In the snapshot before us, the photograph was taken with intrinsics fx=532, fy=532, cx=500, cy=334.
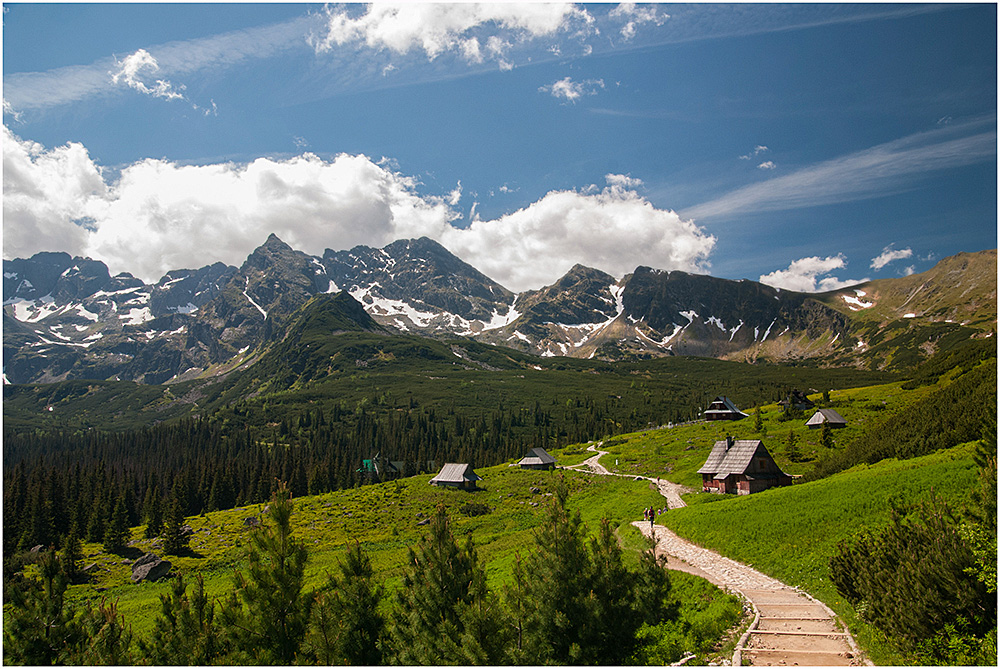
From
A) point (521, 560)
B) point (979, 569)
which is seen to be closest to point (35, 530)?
point (521, 560)

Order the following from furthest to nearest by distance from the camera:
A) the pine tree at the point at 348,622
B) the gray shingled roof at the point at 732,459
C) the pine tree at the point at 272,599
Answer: the gray shingled roof at the point at 732,459 → the pine tree at the point at 348,622 → the pine tree at the point at 272,599

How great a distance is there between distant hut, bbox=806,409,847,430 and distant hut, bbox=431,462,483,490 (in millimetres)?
64302

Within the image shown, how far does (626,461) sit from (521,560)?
92365 millimetres

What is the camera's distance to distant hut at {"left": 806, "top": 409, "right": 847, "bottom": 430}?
94688 mm

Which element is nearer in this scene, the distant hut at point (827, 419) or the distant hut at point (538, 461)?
the distant hut at point (827, 419)

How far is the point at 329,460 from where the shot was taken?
150125 mm

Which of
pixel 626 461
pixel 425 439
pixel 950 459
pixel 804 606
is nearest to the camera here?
pixel 804 606

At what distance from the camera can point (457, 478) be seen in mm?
103312

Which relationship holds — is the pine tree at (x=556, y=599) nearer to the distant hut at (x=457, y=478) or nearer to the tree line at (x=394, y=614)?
the tree line at (x=394, y=614)

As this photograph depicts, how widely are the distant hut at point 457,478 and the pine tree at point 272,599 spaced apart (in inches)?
3159

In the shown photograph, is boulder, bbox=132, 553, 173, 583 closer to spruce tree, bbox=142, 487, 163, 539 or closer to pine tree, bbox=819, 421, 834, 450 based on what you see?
spruce tree, bbox=142, 487, 163, 539

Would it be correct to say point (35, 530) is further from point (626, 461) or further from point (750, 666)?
point (750, 666)

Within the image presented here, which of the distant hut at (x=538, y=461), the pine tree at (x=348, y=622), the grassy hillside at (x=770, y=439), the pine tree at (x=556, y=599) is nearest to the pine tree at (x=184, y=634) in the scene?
the pine tree at (x=348, y=622)

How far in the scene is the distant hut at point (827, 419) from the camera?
311ft
